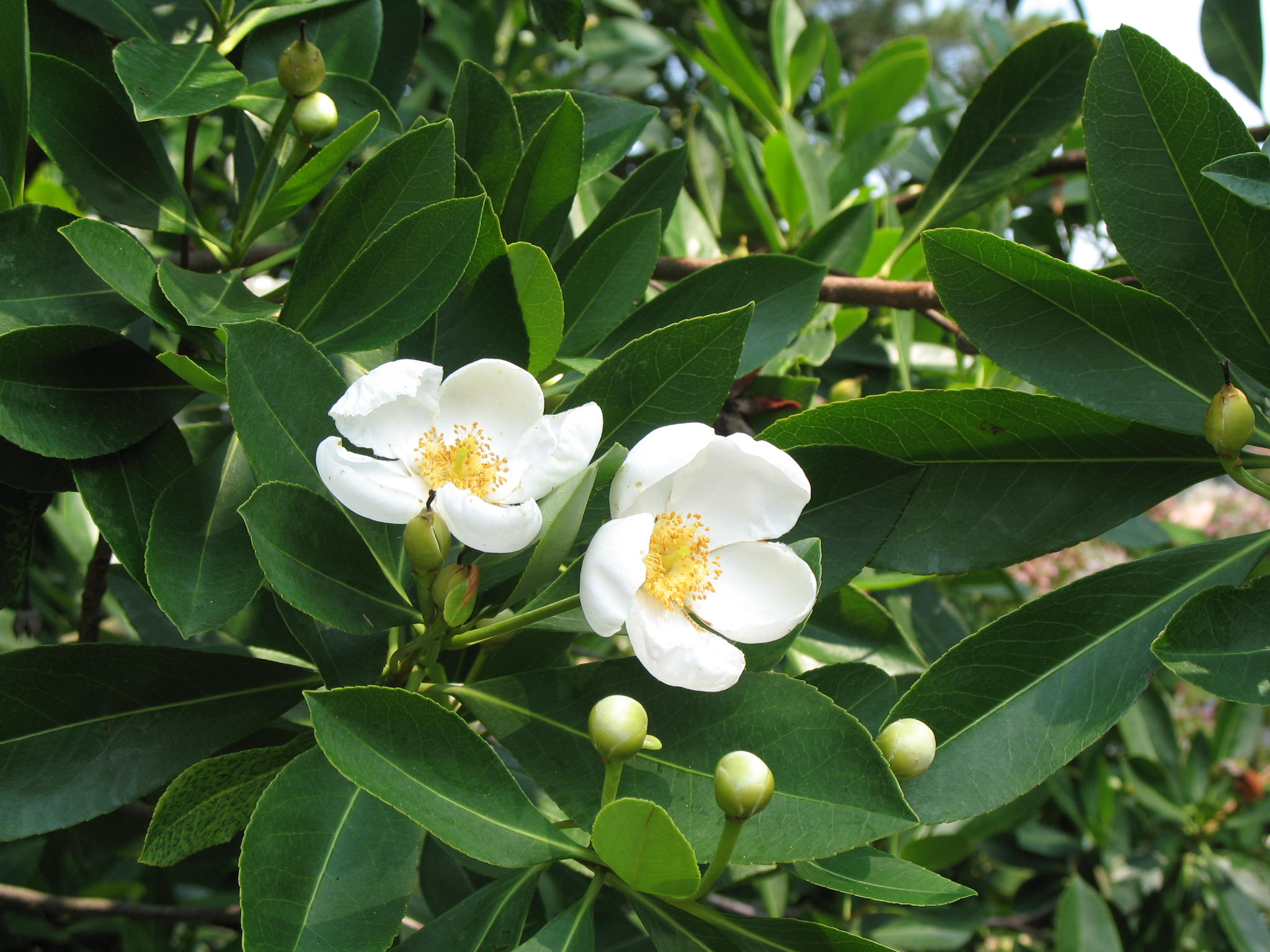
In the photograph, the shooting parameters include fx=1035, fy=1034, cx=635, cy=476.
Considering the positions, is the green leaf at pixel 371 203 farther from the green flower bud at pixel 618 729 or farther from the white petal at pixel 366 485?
the green flower bud at pixel 618 729

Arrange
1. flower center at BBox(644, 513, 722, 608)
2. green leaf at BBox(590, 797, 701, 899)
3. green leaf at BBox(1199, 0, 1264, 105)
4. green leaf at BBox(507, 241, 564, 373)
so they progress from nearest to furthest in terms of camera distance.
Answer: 1. green leaf at BBox(590, 797, 701, 899)
2. flower center at BBox(644, 513, 722, 608)
3. green leaf at BBox(507, 241, 564, 373)
4. green leaf at BBox(1199, 0, 1264, 105)

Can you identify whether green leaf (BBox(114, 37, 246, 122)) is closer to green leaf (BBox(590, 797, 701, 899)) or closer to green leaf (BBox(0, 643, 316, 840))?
green leaf (BBox(0, 643, 316, 840))

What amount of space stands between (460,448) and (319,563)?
18 cm

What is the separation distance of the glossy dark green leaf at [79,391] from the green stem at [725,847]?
0.74 m

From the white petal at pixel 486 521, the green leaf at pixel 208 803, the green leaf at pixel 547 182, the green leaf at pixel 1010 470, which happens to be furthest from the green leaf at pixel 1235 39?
the green leaf at pixel 208 803

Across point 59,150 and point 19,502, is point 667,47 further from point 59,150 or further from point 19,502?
point 19,502

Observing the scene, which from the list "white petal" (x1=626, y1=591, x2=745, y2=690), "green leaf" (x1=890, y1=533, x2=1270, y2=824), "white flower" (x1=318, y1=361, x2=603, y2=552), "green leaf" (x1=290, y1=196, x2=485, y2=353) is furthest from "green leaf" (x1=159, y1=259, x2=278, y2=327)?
Result: "green leaf" (x1=890, y1=533, x2=1270, y2=824)

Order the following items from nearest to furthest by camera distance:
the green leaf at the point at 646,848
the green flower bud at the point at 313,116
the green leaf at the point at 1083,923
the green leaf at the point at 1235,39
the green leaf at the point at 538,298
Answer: the green leaf at the point at 646,848
the green leaf at the point at 538,298
the green flower bud at the point at 313,116
the green leaf at the point at 1235,39
the green leaf at the point at 1083,923

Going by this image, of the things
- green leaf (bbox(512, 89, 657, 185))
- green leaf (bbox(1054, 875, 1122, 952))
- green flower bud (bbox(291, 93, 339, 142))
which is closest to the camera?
green flower bud (bbox(291, 93, 339, 142))

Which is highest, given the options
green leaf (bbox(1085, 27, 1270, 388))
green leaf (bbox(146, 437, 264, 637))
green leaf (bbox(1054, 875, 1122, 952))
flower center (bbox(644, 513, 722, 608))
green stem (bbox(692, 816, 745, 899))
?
green leaf (bbox(1085, 27, 1270, 388))

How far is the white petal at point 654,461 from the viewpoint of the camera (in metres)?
0.91

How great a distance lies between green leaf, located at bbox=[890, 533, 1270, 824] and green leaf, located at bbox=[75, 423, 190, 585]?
795 mm

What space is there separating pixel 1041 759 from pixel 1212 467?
1.43 ft

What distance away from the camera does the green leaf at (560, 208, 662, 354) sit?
1.26 meters
